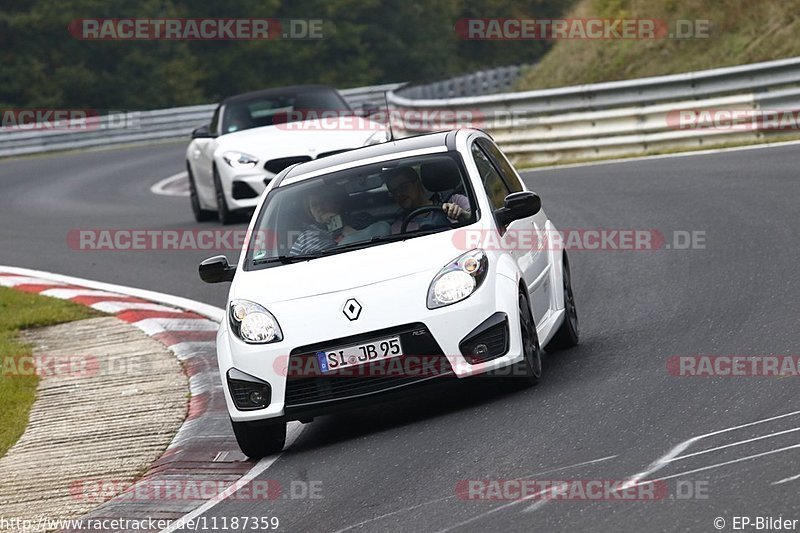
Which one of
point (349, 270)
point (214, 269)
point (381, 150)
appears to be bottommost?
Result: point (214, 269)

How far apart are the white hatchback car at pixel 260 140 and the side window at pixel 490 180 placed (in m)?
7.83

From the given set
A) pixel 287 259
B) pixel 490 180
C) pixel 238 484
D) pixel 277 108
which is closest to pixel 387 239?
pixel 287 259

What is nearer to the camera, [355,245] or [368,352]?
[368,352]

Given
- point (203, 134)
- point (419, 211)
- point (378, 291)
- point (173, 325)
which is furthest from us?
point (203, 134)

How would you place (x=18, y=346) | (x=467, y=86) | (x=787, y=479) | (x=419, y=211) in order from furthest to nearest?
(x=467, y=86) → (x=18, y=346) → (x=419, y=211) → (x=787, y=479)

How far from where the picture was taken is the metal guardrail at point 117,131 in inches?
1500

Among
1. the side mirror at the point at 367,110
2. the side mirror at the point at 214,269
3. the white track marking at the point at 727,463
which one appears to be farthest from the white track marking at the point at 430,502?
the side mirror at the point at 367,110

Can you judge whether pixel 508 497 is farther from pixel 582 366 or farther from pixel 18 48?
pixel 18 48

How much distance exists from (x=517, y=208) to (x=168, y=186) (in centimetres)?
1858

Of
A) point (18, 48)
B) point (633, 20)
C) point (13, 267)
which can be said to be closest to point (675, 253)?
point (13, 267)

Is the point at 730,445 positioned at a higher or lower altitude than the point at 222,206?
higher

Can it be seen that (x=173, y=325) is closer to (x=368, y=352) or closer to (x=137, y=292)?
(x=137, y=292)

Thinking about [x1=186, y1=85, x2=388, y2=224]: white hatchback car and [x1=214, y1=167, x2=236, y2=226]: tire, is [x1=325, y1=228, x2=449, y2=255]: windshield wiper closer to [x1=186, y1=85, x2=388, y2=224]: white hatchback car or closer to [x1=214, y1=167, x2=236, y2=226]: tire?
[x1=186, y1=85, x2=388, y2=224]: white hatchback car

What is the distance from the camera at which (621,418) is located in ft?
23.6
